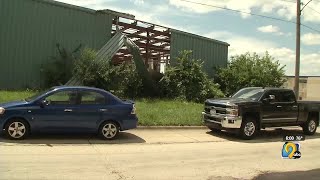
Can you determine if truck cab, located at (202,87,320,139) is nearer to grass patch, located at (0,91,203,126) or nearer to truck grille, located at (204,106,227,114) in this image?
truck grille, located at (204,106,227,114)

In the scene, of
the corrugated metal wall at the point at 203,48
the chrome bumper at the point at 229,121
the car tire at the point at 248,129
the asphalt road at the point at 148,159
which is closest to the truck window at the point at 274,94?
the car tire at the point at 248,129

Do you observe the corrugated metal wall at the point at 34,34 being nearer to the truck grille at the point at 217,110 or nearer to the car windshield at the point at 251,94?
the truck grille at the point at 217,110

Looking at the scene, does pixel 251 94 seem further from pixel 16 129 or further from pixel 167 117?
pixel 16 129

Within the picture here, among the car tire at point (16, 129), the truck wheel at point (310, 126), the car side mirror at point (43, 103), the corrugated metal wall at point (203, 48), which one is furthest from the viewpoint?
the corrugated metal wall at point (203, 48)

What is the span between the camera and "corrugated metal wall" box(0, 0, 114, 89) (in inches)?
851

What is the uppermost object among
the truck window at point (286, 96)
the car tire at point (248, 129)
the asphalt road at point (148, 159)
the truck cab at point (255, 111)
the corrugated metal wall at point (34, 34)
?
the corrugated metal wall at point (34, 34)

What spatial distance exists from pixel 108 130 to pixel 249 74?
792 inches

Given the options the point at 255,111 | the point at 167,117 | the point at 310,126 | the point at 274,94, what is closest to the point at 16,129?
the point at 167,117

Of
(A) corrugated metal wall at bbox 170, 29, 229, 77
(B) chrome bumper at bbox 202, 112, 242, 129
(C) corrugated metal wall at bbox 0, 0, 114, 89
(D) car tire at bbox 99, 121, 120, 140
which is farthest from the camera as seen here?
(A) corrugated metal wall at bbox 170, 29, 229, 77

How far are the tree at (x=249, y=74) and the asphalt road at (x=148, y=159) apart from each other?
1641 cm

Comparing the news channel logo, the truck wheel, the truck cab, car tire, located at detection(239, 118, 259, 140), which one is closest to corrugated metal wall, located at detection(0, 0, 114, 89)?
the truck cab

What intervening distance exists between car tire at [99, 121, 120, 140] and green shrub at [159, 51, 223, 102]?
43.0ft

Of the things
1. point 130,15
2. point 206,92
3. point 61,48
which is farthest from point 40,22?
point 206,92

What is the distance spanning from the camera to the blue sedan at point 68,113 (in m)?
11.9
